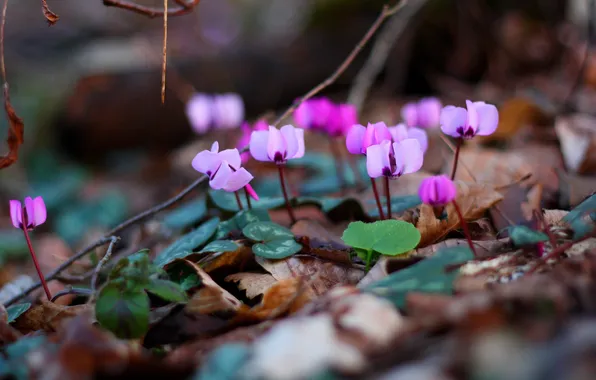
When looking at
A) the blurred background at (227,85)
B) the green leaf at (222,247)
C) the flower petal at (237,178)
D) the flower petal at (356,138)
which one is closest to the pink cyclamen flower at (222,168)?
the flower petal at (237,178)

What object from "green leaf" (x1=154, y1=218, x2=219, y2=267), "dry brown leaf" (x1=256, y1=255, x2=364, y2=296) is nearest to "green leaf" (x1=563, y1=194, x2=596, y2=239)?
"dry brown leaf" (x1=256, y1=255, x2=364, y2=296)

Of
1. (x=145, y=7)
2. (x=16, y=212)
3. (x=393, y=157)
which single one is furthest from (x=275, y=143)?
(x=145, y=7)

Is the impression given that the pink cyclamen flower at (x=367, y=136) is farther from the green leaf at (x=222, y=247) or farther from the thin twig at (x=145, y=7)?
the thin twig at (x=145, y=7)

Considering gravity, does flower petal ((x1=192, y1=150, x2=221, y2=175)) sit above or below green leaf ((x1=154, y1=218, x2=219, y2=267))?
above

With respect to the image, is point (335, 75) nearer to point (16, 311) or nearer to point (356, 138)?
point (356, 138)

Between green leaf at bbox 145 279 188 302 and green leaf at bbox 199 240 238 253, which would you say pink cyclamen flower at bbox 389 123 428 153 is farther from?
green leaf at bbox 145 279 188 302

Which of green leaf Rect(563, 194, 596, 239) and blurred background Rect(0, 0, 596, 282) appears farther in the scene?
blurred background Rect(0, 0, 596, 282)

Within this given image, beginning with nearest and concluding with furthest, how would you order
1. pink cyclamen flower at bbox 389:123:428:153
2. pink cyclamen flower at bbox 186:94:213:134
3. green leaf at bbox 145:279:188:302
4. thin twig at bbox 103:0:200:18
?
green leaf at bbox 145:279:188:302 < pink cyclamen flower at bbox 389:123:428:153 < thin twig at bbox 103:0:200:18 < pink cyclamen flower at bbox 186:94:213:134
